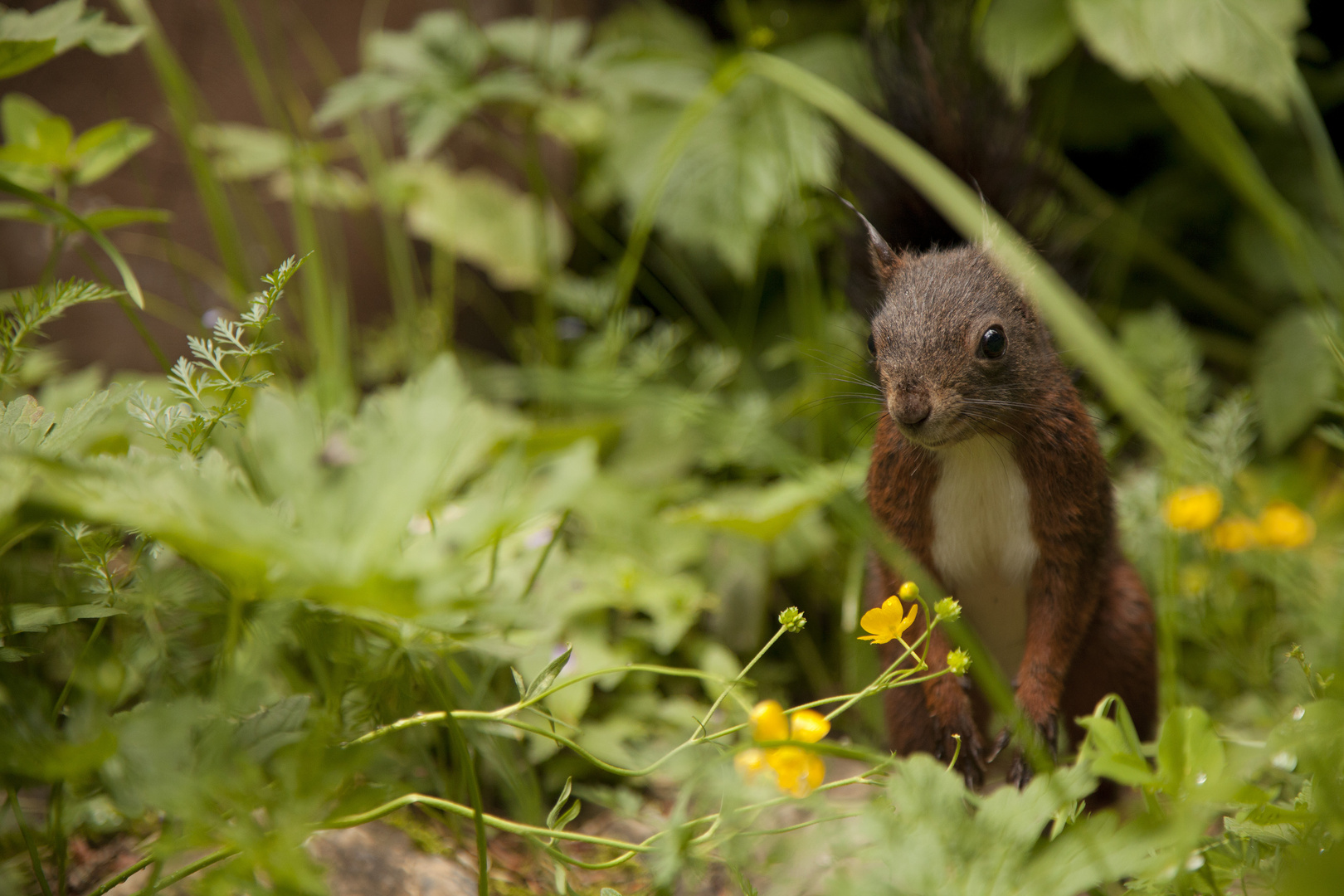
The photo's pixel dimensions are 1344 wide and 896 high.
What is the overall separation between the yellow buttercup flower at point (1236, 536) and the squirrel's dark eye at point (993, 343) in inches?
36.1

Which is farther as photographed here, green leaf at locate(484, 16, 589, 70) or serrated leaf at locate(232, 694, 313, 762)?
green leaf at locate(484, 16, 589, 70)

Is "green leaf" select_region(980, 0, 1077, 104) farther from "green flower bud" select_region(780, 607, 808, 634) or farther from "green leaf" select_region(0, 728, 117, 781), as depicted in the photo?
"green leaf" select_region(0, 728, 117, 781)

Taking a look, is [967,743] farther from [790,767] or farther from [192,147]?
[192,147]

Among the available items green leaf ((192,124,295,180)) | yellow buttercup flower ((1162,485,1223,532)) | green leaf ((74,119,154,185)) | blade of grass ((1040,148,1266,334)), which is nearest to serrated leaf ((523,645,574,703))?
yellow buttercup flower ((1162,485,1223,532))

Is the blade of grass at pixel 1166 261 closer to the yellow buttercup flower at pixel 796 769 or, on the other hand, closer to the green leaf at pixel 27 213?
the yellow buttercup flower at pixel 796 769

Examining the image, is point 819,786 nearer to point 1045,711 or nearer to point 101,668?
point 1045,711

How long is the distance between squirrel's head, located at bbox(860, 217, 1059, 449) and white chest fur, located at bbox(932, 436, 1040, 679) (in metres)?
0.07

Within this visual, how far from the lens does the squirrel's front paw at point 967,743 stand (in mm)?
1409

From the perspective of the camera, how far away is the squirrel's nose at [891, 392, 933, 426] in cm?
130

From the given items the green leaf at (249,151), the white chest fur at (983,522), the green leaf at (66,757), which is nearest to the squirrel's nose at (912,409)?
the white chest fur at (983,522)

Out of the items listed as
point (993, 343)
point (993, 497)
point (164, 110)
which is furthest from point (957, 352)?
point (164, 110)

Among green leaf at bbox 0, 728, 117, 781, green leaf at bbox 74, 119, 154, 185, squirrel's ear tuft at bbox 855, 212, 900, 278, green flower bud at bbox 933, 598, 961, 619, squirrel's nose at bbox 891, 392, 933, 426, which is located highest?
green leaf at bbox 74, 119, 154, 185

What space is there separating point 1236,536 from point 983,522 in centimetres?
85

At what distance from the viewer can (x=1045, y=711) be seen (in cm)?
138
